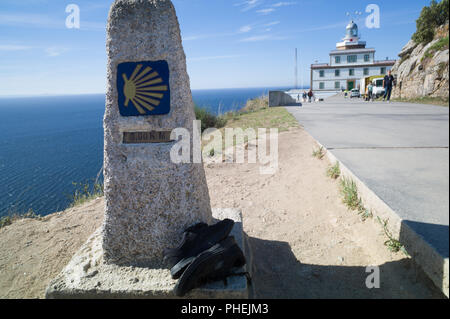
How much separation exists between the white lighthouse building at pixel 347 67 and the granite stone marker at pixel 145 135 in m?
41.3

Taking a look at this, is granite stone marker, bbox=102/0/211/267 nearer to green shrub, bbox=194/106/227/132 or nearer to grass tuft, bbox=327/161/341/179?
grass tuft, bbox=327/161/341/179

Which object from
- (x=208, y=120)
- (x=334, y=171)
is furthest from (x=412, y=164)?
(x=208, y=120)

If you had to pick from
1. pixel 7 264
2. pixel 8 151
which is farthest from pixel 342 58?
pixel 7 264

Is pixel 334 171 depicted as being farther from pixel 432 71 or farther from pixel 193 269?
pixel 193 269

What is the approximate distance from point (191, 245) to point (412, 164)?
87.7 inches

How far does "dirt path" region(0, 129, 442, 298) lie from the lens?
98.5 inches

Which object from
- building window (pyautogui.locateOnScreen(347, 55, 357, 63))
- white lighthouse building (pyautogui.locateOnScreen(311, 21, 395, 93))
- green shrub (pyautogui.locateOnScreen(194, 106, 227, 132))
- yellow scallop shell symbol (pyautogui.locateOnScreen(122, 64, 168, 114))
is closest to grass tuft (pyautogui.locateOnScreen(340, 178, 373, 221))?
yellow scallop shell symbol (pyautogui.locateOnScreen(122, 64, 168, 114))

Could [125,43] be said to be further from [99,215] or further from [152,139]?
[99,215]

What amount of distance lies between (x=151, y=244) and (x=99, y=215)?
8.58 ft

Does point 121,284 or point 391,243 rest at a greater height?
point 391,243

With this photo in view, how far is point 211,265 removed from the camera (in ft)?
6.99

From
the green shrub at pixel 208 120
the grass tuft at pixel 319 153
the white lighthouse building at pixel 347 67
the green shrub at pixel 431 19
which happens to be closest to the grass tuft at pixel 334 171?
Result: the grass tuft at pixel 319 153

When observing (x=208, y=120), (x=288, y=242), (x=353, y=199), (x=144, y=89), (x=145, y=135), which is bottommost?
(x=288, y=242)

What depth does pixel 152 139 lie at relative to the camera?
2465 millimetres
